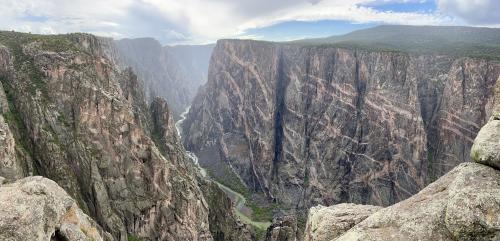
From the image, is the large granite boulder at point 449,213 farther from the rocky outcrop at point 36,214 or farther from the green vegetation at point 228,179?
the green vegetation at point 228,179

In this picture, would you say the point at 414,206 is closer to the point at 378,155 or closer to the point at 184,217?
the point at 184,217

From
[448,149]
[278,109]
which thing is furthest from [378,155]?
[278,109]

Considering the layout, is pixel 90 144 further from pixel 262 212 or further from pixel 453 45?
pixel 453 45

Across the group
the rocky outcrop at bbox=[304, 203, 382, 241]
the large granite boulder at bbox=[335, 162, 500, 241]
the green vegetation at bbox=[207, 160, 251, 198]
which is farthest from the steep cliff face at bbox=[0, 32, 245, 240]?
the green vegetation at bbox=[207, 160, 251, 198]

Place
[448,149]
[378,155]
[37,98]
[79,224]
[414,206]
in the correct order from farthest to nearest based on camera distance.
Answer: [378,155]
[448,149]
[37,98]
[79,224]
[414,206]

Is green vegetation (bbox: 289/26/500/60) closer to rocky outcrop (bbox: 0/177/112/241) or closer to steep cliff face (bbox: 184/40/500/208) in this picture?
steep cliff face (bbox: 184/40/500/208)
